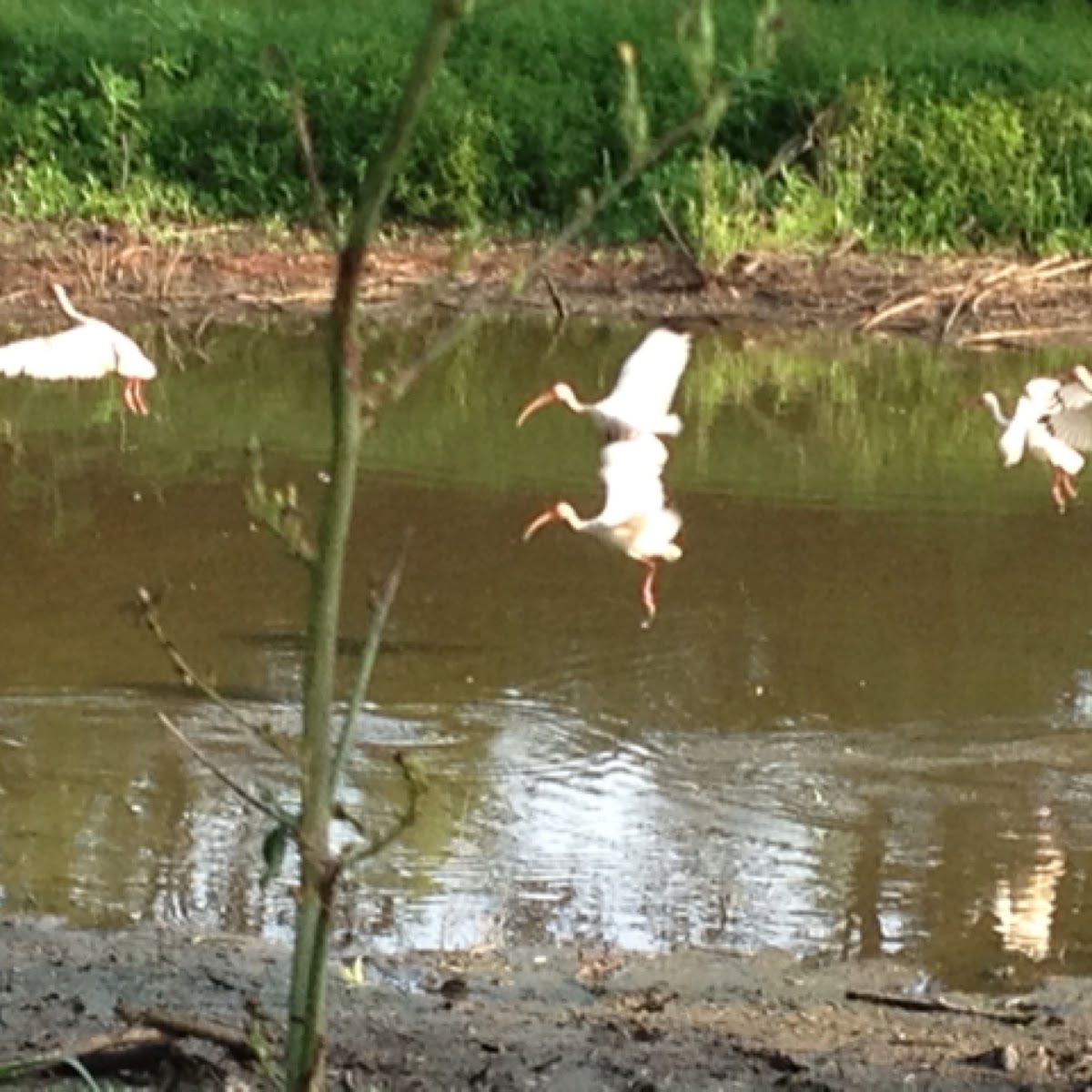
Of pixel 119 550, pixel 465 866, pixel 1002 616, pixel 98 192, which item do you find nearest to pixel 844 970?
pixel 465 866

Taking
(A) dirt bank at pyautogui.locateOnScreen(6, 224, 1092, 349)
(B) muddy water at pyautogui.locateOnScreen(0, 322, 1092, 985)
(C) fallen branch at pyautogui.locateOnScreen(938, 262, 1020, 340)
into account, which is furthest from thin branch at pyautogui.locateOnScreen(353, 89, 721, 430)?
(C) fallen branch at pyautogui.locateOnScreen(938, 262, 1020, 340)

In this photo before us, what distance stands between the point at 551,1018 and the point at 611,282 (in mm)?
9865

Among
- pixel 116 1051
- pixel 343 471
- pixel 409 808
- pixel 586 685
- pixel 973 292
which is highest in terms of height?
pixel 973 292

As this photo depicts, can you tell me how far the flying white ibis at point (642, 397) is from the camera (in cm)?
279

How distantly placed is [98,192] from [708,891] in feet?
34.2

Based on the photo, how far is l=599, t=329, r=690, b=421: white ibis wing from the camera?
280 cm

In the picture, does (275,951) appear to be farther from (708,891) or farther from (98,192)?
(98,192)

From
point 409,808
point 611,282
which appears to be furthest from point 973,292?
point 409,808

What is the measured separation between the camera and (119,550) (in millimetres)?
7812

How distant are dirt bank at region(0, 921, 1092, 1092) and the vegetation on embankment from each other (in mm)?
9389

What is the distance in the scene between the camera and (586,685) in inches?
259

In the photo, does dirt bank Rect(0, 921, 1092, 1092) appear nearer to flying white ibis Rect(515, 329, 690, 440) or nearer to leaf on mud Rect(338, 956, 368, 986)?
leaf on mud Rect(338, 956, 368, 986)

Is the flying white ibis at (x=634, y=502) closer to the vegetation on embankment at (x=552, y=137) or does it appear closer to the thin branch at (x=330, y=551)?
the thin branch at (x=330, y=551)

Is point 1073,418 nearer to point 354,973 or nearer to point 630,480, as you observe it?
point 630,480
